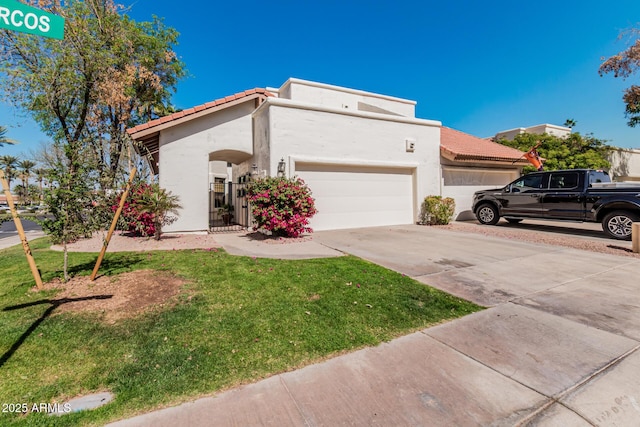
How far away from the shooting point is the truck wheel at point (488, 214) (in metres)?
11.8

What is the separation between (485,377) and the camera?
252cm

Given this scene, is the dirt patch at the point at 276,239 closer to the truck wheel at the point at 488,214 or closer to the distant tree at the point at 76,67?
the distant tree at the point at 76,67

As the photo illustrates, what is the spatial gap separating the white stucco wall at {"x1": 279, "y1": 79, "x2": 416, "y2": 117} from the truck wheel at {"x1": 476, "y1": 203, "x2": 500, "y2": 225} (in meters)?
6.67

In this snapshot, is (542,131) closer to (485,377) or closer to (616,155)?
(616,155)

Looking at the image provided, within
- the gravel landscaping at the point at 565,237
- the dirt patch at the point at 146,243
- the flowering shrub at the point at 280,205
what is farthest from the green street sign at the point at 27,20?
the gravel landscaping at the point at 565,237

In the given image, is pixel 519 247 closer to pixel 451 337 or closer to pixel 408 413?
pixel 451 337

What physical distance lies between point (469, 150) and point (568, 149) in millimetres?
9555

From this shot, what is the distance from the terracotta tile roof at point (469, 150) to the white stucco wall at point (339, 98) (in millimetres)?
2841

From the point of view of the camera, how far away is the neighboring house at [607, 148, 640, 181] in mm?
19852

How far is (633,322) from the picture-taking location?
3.50 meters

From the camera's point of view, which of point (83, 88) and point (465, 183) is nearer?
point (83, 88)

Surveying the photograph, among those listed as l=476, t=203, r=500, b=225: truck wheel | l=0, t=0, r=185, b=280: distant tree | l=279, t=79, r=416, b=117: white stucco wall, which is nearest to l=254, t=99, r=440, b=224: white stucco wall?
l=279, t=79, r=416, b=117: white stucco wall

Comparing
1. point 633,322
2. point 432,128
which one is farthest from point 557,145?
point 633,322

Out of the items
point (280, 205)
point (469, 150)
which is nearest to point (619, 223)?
point (469, 150)
